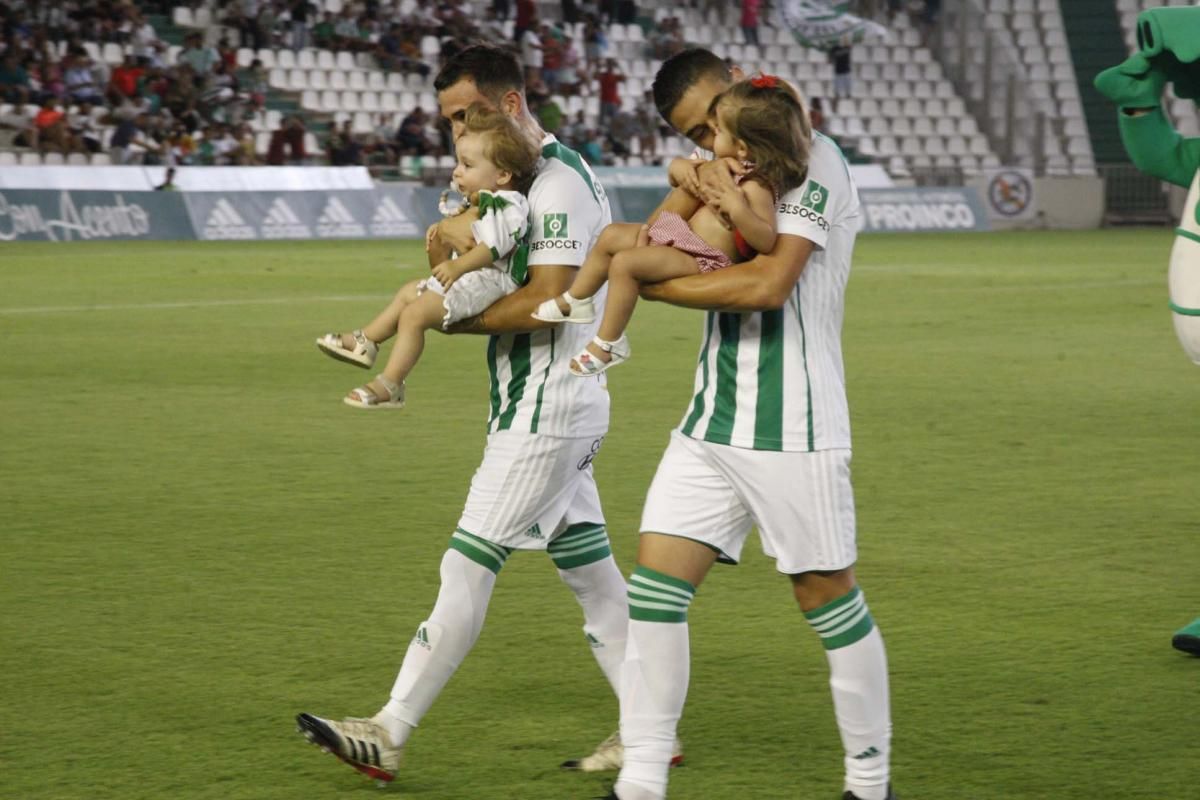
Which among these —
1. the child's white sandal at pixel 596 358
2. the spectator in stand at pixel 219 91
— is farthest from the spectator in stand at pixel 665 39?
the child's white sandal at pixel 596 358

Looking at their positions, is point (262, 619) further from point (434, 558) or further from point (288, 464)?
point (288, 464)

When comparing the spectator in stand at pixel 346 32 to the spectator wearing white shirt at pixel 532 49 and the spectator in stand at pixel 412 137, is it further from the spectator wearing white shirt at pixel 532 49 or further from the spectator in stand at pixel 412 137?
the spectator wearing white shirt at pixel 532 49

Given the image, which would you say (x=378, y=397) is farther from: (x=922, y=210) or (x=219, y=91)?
(x=922, y=210)

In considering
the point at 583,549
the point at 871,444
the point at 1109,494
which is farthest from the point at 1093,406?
the point at 583,549

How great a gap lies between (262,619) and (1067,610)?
2553 mm

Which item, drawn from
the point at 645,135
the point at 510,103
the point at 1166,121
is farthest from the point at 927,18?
the point at 510,103

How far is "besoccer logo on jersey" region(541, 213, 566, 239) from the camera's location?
165 inches

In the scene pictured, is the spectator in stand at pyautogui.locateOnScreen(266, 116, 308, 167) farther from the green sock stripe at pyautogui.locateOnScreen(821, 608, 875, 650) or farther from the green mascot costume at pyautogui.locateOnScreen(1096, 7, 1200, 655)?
the green sock stripe at pyautogui.locateOnScreen(821, 608, 875, 650)

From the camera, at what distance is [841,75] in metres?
40.1

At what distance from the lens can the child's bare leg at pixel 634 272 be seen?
3.72 m

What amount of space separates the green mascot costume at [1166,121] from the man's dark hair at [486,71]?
160 centimetres

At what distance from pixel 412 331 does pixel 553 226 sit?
0.42 meters

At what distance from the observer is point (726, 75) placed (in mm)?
4051

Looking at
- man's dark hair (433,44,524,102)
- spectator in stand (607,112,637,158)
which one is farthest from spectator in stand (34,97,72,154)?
man's dark hair (433,44,524,102)
